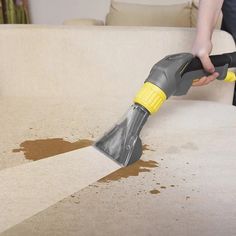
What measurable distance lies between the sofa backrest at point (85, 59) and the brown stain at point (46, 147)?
0.36 metres

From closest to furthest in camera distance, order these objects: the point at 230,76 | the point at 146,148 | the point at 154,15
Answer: the point at 146,148, the point at 230,76, the point at 154,15

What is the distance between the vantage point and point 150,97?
33.4 inches

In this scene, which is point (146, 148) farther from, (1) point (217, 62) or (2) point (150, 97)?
(1) point (217, 62)

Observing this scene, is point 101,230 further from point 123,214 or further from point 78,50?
point 78,50

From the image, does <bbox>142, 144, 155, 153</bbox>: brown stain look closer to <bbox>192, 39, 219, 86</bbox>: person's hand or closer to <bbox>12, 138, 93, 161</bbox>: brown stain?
<bbox>12, 138, 93, 161</bbox>: brown stain

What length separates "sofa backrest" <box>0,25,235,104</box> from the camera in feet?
4.01

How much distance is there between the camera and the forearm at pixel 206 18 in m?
1.00

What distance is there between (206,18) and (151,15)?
4.94ft

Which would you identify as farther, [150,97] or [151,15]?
[151,15]

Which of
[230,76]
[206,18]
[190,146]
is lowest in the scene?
[190,146]

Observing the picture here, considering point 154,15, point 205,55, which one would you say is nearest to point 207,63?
point 205,55

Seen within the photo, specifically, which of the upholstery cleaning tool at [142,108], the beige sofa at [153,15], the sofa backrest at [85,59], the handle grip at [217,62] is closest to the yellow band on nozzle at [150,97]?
the upholstery cleaning tool at [142,108]

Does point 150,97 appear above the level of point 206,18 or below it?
below

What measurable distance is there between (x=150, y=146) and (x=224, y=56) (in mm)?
331
